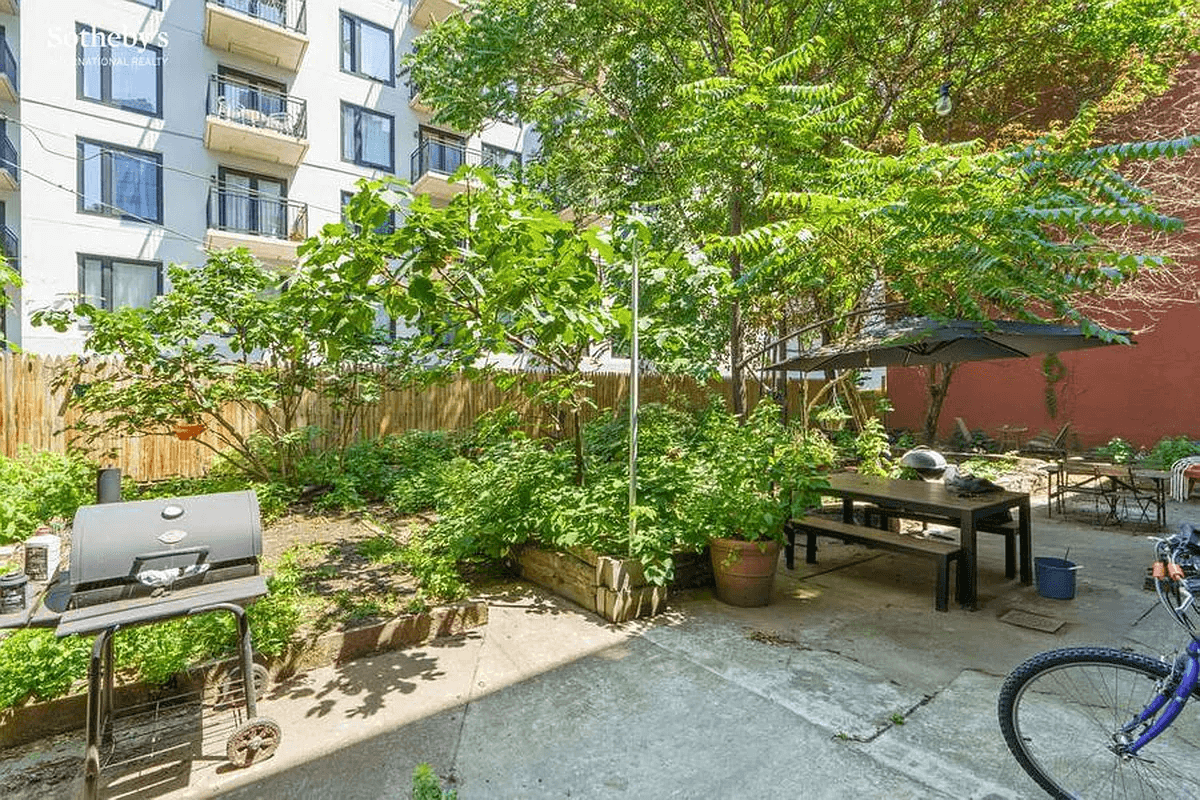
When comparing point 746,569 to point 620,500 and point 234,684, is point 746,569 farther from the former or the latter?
point 234,684

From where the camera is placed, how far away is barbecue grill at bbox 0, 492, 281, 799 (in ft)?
7.13

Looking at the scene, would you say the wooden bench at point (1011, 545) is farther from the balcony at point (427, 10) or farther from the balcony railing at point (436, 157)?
the balcony at point (427, 10)

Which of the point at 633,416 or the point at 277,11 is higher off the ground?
the point at 277,11

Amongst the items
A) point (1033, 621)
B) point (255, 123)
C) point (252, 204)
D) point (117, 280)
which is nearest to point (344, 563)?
point (1033, 621)

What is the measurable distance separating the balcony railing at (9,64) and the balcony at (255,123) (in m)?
3.42

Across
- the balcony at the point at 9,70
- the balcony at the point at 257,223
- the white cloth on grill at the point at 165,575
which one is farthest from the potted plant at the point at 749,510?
the balcony at the point at 9,70

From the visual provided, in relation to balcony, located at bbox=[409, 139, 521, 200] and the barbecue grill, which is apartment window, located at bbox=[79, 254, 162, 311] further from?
the barbecue grill

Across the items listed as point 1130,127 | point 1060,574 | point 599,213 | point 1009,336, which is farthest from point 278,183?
point 1130,127

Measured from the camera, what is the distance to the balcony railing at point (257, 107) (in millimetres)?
14156

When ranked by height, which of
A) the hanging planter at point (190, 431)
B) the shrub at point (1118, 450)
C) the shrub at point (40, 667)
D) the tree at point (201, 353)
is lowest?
the shrub at point (40, 667)

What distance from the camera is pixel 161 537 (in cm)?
239

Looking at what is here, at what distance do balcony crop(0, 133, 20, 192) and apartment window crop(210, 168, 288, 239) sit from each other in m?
3.62

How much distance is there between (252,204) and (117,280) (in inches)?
141

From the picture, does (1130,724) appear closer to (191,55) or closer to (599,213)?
(599,213)
